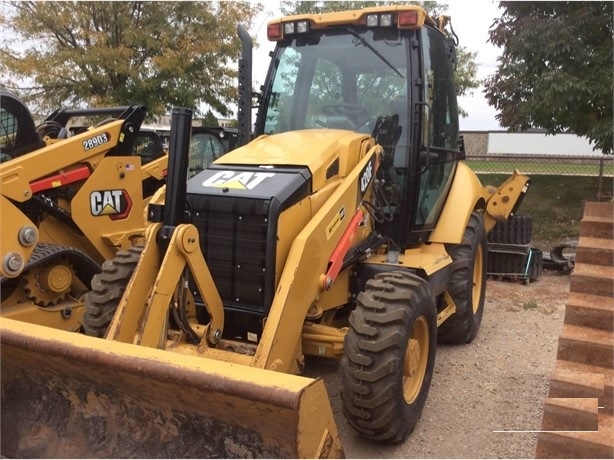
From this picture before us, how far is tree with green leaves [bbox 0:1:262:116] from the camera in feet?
34.6

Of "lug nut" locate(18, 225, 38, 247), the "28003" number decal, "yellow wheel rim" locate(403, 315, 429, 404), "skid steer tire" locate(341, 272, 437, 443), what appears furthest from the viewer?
the "28003" number decal

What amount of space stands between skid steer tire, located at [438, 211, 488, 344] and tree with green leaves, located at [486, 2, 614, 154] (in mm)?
5043

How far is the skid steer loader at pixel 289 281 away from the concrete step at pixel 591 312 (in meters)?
0.94

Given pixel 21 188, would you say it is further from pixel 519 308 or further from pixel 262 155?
pixel 519 308

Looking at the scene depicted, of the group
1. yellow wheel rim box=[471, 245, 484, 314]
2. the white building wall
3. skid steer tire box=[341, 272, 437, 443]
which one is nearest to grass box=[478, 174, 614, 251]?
yellow wheel rim box=[471, 245, 484, 314]

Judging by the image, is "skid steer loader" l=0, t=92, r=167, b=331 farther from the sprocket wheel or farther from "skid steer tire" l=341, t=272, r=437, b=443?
"skid steer tire" l=341, t=272, r=437, b=443

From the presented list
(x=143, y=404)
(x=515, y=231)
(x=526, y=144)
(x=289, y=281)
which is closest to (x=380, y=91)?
(x=289, y=281)

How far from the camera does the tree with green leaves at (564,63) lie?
30.5 ft

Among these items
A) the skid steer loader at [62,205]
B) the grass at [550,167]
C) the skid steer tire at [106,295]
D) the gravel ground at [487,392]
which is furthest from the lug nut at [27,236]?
the grass at [550,167]

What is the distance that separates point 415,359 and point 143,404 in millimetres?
1677

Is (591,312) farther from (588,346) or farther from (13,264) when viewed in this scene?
(13,264)

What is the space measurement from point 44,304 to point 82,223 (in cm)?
90

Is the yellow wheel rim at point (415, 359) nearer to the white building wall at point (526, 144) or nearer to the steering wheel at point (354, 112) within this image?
the steering wheel at point (354, 112)

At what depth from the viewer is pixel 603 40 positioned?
9.55 m
